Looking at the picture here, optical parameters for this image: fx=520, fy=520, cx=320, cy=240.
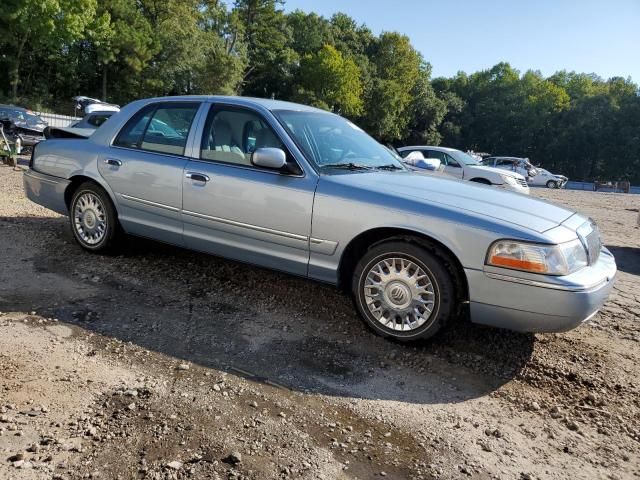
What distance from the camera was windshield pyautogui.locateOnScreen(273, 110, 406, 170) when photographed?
13.6 ft

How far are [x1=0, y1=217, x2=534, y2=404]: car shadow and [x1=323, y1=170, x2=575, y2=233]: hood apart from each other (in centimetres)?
88

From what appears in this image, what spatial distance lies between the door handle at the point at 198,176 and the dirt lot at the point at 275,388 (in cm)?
96

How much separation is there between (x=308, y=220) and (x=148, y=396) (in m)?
1.66

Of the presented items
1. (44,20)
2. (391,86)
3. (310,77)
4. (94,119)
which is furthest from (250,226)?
(391,86)

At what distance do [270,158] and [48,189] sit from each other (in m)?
2.88

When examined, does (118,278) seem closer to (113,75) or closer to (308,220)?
(308,220)

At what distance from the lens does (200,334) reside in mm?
3684

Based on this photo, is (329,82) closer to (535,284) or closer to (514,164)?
(514,164)

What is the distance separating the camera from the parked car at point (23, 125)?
1512cm

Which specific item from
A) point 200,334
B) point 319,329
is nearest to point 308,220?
point 319,329

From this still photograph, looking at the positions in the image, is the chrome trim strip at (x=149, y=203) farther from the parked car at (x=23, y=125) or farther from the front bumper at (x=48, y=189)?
the parked car at (x=23, y=125)

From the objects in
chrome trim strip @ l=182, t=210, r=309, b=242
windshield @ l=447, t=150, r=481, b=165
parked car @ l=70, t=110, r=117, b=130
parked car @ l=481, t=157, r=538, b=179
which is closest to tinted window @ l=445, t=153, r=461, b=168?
windshield @ l=447, t=150, r=481, b=165

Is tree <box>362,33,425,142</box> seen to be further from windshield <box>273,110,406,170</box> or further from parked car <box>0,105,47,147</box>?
windshield <box>273,110,406,170</box>

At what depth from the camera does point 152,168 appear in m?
4.61
